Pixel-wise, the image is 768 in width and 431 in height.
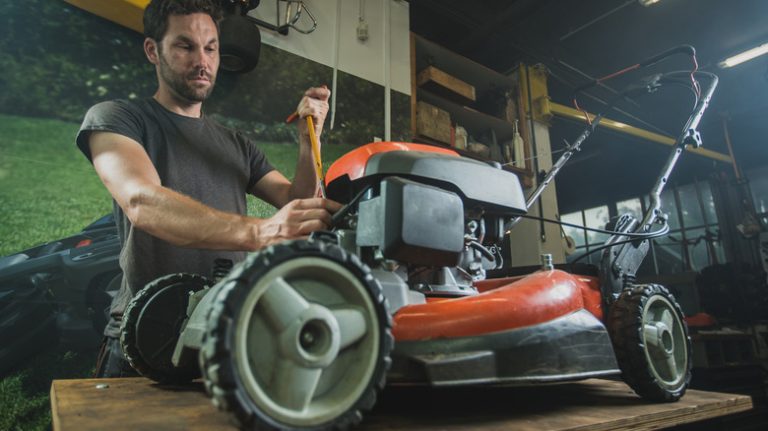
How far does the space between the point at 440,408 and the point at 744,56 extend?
6.75 meters

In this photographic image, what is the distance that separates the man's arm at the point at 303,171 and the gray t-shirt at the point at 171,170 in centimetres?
9

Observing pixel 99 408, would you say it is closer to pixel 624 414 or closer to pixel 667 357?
pixel 624 414

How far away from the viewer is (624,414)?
2.90ft

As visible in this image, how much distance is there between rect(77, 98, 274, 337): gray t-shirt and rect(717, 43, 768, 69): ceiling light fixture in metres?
6.39

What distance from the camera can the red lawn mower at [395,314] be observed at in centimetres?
57

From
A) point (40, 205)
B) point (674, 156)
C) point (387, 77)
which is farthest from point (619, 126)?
point (40, 205)

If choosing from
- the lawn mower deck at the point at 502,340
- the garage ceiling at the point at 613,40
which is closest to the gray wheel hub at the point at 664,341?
the lawn mower deck at the point at 502,340

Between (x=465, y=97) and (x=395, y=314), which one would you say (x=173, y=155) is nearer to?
(x=395, y=314)

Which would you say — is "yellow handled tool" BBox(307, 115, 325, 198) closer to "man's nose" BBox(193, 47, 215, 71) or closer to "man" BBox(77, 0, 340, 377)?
"man" BBox(77, 0, 340, 377)

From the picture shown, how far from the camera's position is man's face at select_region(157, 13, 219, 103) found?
1.59 meters

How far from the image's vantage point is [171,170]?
1.59 meters

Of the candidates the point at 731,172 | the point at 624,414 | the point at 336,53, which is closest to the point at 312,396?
the point at 624,414

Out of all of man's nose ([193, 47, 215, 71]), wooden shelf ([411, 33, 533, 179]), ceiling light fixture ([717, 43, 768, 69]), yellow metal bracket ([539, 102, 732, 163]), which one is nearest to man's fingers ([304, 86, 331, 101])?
man's nose ([193, 47, 215, 71])

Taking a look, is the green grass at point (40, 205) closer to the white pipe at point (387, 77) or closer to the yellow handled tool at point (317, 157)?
the yellow handled tool at point (317, 157)
